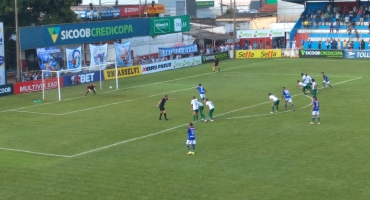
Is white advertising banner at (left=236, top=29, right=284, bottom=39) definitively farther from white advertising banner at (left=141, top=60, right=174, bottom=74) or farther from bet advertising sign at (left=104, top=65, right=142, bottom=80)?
bet advertising sign at (left=104, top=65, right=142, bottom=80)

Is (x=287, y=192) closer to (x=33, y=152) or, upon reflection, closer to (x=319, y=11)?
(x=33, y=152)

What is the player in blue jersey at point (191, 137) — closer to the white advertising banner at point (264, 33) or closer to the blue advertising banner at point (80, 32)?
the blue advertising banner at point (80, 32)

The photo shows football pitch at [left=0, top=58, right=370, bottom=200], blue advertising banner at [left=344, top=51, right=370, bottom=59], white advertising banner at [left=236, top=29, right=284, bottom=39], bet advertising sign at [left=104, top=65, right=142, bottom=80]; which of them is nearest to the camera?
football pitch at [left=0, top=58, right=370, bottom=200]

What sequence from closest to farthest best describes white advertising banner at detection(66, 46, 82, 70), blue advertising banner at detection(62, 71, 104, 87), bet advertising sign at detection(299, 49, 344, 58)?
1. blue advertising banner at detection(62, 71, 104, 87)
2. white advertising banner at detection(66, 46, 82, 70)
3. bet advertising sign at detection(299, 49, 344, 58)

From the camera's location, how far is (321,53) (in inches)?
2987

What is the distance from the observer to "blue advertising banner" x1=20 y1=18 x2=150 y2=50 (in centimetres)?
5725

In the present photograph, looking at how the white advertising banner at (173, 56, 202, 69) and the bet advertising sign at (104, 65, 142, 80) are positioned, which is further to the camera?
the white advertising banner at (173, 56, 202, 69)

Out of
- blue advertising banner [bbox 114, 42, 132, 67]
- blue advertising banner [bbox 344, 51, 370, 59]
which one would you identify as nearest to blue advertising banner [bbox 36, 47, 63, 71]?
blue advertising banner [bbox 114, 42, 132, 67]

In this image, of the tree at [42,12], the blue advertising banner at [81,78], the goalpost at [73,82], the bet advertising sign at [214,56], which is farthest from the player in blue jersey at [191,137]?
the bet advertising sign at [214,56]

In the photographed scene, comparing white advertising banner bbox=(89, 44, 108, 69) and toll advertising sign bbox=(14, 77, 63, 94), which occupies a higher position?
white advertising banner bbox=(89, 44, 108, 69)

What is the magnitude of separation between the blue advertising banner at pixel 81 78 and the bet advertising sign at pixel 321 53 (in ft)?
93.7

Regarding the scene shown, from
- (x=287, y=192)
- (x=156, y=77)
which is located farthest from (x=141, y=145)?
(x=156, y=77)

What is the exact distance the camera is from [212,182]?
2495 cm

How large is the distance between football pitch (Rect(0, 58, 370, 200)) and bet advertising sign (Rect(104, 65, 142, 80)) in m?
7.33
